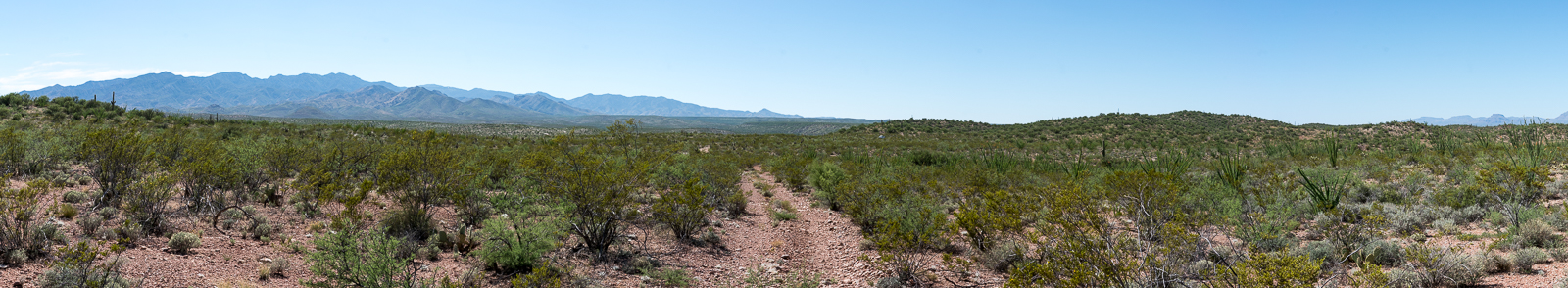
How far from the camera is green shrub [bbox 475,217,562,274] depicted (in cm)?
645

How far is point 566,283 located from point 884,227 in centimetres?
375

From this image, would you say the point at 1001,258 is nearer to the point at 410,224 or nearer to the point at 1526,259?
the point at 1526,259

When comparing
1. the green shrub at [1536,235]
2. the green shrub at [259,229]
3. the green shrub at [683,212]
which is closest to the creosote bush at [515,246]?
the green shrub at [683,212]

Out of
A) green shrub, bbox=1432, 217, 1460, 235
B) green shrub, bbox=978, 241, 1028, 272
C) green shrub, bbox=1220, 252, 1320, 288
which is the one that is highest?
green shrub, bbox=1220, 252, 1320, 288

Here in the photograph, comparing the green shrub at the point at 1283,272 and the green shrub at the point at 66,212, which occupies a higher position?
the green shrub at the point at 1283,272

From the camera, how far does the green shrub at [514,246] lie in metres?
6.45

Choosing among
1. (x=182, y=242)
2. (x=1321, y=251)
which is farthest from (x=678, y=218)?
(x=1321, y=251)

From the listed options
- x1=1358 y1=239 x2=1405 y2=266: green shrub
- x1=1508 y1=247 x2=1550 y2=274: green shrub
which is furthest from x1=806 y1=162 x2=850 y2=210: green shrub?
x1=1508 y1=247 x2=1550 y2=274: green shrub

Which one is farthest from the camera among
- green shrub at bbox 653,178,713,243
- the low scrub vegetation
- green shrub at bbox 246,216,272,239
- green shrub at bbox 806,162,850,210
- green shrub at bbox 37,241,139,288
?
green shrub at bbox 806,162,850,210

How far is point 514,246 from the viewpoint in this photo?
21.0ft

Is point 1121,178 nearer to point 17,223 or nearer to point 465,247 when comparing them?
point 465,247

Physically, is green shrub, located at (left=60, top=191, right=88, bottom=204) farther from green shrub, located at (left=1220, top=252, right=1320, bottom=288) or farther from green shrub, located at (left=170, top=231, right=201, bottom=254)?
green shrub, located at (left=1220, top=252, right=1320, bottom=288)

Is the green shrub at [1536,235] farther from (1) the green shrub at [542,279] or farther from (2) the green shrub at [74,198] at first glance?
(2) the green shrub at [74,198]

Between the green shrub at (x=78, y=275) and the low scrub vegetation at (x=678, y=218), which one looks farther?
the low scrub vegetation at (x=678, y=218)
